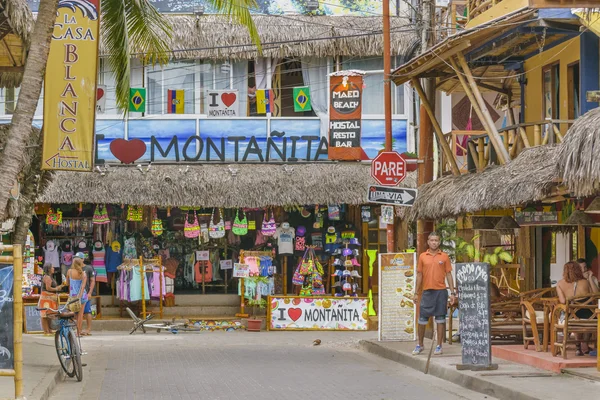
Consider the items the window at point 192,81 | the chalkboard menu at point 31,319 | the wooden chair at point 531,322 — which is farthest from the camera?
the window at point 192,81

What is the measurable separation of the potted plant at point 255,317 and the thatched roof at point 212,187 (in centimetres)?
255

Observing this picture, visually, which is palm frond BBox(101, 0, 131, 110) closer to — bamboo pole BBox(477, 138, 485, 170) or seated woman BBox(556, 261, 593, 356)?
bamboo pole BBox(477, 138, 485, 170)

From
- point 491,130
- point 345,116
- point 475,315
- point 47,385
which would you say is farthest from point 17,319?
point 345,116

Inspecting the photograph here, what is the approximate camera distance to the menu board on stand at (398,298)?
1970 cm

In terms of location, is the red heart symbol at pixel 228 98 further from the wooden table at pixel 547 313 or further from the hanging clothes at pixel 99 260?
the wooden table at pixel 547 313

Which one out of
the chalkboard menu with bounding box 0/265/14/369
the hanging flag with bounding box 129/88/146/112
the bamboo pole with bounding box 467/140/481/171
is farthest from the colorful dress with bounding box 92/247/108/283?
the chalkboard menu with bounding box 0/265/14/369

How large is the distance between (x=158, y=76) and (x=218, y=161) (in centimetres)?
258

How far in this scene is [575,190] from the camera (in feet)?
40.9

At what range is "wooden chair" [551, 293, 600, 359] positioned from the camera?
1403 cm

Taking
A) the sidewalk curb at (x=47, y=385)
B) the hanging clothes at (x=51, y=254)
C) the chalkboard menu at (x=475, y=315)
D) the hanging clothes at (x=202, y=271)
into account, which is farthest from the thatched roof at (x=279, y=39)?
the chalkboard menu at (x=475, y=315)

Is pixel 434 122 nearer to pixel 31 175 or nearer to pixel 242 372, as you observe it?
pixel 242 372

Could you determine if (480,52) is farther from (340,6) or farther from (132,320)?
(132,320)

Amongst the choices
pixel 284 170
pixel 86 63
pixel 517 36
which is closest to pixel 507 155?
pixel 517 36

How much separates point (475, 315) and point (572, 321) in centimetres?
129
